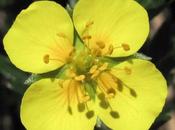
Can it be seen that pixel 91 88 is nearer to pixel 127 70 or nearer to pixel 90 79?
pixel 90 79

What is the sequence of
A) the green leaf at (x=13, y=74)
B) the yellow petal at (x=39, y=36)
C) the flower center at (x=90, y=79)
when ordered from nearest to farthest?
the yellow petal at (x=39, y=36) → the flower center at (x=90, y=79) → the green leaf at (x=13, y=74)

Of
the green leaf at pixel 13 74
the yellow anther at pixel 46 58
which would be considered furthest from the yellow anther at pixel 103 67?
the green leaf at pixel 13 74

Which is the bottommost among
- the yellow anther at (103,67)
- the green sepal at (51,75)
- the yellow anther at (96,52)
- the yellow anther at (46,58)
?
the green sepal at (51,75)

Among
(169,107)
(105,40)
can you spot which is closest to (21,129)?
(169,107)

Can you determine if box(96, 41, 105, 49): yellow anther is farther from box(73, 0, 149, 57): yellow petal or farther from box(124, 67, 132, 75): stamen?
box(124, 67, 132, 75): stamen

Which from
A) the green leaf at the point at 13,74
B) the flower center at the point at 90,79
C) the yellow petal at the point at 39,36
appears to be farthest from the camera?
the green leaf at the point at 13,74

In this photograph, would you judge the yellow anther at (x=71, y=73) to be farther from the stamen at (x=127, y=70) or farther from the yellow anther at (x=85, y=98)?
the stamen at (x=127, y=70)

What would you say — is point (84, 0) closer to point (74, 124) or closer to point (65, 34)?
point (65, 34)

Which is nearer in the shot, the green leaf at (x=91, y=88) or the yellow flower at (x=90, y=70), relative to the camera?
the yellow flower at (x=90, y=70)
